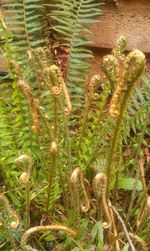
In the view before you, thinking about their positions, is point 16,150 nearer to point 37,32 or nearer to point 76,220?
point 76,220

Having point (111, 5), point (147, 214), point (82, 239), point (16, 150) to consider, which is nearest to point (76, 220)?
point (82, 239)

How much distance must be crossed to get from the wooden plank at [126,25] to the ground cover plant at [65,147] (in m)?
0.07

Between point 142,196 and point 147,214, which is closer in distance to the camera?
point 147,214

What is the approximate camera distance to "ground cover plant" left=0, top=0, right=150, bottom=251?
1.43 meters

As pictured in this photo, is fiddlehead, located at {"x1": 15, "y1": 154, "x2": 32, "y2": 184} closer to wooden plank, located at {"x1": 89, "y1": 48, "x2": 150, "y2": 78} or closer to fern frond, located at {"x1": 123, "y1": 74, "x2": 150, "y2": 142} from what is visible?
fern frond, located at {"x1": 123, "y1": 74, "x2": 150, "y2": 142}

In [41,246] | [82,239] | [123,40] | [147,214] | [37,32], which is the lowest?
[41,246]

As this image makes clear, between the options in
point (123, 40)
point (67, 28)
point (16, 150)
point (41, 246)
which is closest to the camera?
point (123, 40)

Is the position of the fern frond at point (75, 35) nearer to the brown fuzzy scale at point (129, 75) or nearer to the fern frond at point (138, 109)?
the fern frond at point (138, 109)

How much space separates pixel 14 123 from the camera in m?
1.97

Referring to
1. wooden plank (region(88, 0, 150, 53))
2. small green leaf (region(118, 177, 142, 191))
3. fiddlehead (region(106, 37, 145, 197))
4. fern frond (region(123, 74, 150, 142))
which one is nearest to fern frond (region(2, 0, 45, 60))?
wooden plank (region(88, 0, 150, 53))

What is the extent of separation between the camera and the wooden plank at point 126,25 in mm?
2197

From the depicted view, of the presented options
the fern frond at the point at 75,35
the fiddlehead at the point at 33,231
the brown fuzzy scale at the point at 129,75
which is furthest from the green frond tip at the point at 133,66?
the fern frond at the point at 75,35

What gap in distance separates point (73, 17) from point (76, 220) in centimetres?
99

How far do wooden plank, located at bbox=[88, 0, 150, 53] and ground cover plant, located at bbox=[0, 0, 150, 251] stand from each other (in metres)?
A: 0.07
